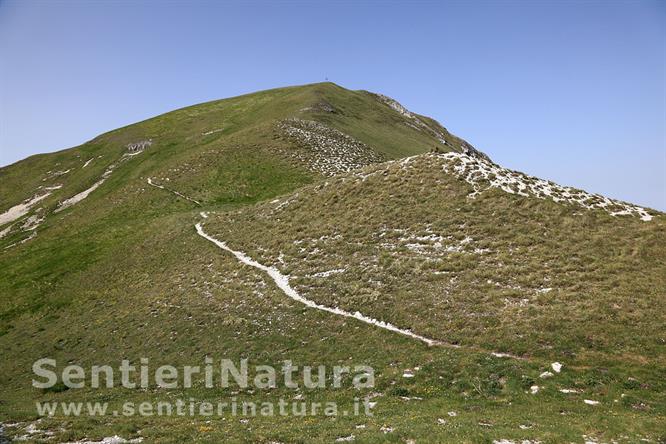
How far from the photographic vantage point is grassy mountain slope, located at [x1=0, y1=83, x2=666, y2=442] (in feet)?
62.8

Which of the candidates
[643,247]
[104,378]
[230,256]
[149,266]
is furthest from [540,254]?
[149,266]

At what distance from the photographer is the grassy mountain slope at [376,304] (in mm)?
19141

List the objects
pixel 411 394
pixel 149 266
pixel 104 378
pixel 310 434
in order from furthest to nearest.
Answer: pixel 149 266 < pixel 104 378 < pixel 411 394 < pixel 310 434

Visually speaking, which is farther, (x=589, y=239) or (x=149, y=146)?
(x=149, y=146)

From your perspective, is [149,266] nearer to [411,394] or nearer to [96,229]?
[96,229]

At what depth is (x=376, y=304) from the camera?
30.8m

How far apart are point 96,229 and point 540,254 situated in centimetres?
6071

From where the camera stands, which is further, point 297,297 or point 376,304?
point 297,297

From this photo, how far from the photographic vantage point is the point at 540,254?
32375mm

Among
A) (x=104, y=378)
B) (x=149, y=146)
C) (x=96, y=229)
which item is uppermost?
(x=149, y=146)

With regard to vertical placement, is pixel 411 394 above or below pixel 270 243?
below

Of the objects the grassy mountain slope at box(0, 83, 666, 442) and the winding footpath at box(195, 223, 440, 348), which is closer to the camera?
the grassy mountain slope at box(0, 83, 666, 442)

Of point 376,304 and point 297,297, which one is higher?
point 297,297

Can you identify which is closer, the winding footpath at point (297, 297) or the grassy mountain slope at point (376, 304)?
the grassy mountain slope at point (376, 304)
